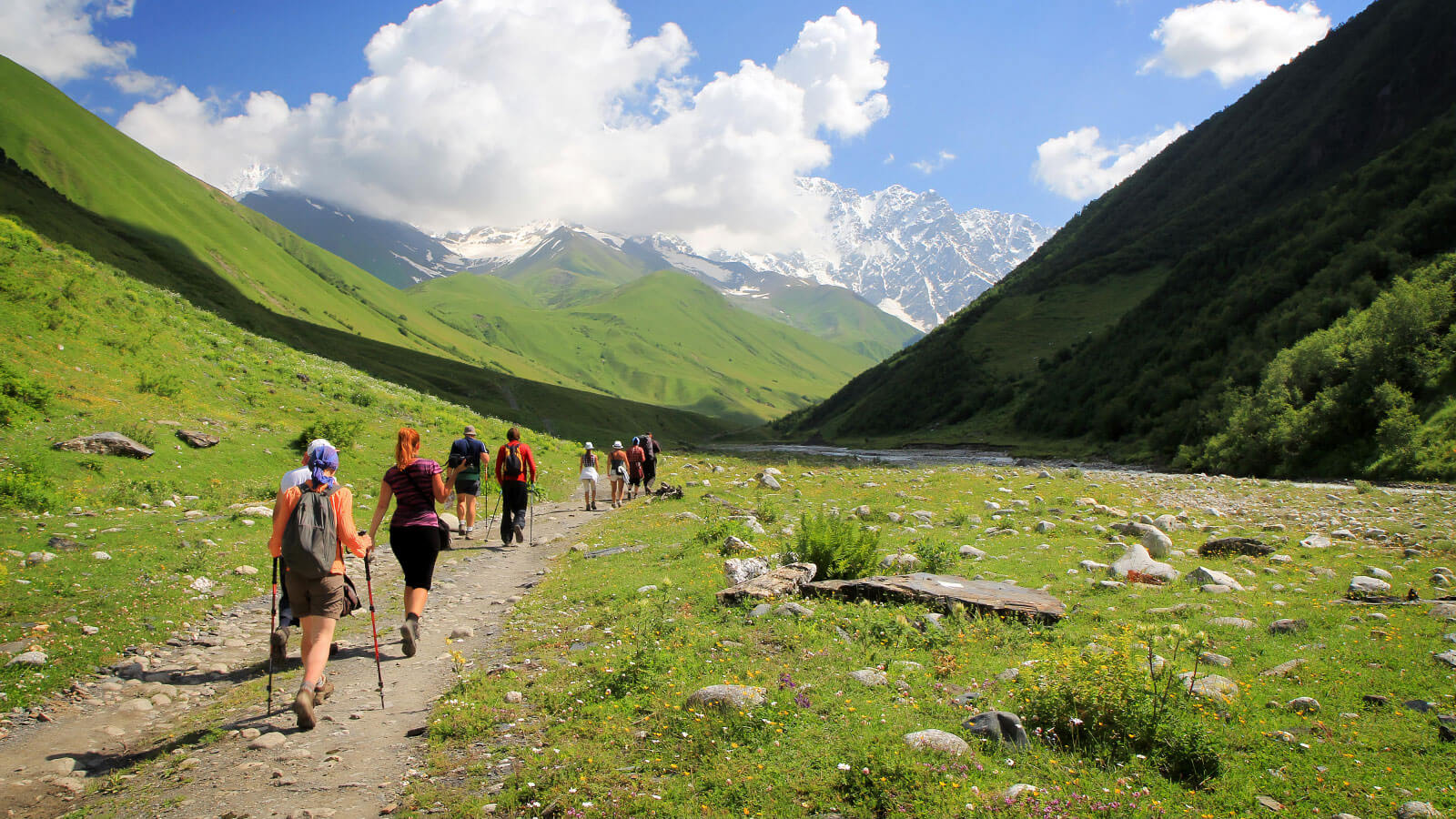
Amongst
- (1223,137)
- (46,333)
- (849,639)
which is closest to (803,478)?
(849,639)

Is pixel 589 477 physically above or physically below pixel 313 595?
above

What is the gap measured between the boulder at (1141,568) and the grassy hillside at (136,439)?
1589 cm

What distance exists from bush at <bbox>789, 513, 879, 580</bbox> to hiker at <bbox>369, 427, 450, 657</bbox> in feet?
21.3

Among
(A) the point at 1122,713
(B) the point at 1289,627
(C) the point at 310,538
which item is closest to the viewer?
(A) the point at 1122,713

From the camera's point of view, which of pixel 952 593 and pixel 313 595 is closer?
pixel 313 595

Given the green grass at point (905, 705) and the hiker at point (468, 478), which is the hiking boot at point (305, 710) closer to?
the green grass at point (905, 705)

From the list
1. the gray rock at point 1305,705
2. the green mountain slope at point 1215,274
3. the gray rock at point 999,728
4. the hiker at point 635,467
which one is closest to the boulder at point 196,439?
the hiker at point 635,467

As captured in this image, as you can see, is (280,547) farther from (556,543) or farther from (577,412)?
(577,412)

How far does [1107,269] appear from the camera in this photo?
102688 millimetres

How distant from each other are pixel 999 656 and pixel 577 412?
11023 cm

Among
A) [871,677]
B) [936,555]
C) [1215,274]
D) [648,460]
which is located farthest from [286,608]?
[1215,274]

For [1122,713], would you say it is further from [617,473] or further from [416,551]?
[617,473]

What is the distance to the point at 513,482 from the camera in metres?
19.0

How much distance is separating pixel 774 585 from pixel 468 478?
38.4ft
